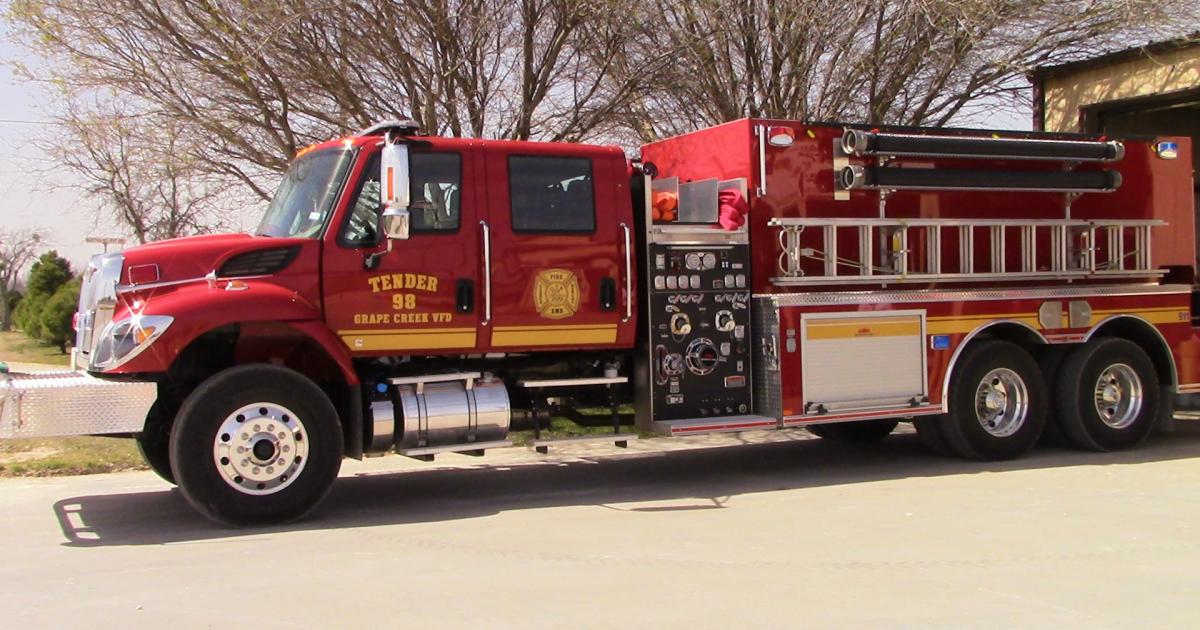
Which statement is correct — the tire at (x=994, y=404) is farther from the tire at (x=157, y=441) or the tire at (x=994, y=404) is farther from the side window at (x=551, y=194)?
the tire at (x=157, y=441)

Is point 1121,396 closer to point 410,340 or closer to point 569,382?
point 569,382

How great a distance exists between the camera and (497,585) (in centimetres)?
597

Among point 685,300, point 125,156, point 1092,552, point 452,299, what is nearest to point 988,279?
point 685,300

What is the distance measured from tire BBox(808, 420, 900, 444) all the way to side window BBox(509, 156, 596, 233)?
4.38 metres

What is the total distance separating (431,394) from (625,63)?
700cm

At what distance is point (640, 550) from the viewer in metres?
6.80

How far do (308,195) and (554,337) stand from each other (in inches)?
82.0

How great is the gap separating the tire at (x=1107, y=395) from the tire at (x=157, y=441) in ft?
25.8

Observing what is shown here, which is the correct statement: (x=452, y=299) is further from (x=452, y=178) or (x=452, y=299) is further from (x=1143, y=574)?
(x=1143, y=574)

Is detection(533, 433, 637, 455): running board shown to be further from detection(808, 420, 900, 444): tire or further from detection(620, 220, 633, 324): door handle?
detection(808, 420, 900, 444): tire

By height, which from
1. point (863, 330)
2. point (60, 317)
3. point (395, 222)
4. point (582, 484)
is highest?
point (395, 222)

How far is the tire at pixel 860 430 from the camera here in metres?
11.7

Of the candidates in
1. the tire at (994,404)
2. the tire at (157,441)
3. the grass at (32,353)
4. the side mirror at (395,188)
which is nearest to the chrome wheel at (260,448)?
the tire at (157,441)

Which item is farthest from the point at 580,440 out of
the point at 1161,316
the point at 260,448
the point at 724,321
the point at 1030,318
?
the point at 1161,316
